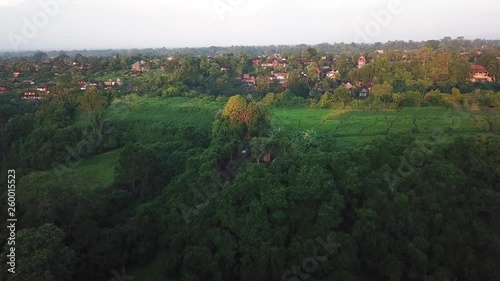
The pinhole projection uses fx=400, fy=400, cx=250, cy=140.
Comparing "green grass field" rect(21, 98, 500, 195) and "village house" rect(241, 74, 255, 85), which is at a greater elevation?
Result: "village house" rect(241, 74, 255, 85)

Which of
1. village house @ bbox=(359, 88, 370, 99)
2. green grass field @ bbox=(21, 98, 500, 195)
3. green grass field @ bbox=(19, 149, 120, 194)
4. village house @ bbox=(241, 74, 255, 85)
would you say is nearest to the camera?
green grass field @ bbox=(19, 149, 120, 194)

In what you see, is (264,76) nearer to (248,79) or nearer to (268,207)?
(248,79)

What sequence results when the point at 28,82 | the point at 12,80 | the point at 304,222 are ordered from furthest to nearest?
the point at 12,80, the point at 28,82, the point at 304,222

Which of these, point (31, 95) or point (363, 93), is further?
point (31, 95)

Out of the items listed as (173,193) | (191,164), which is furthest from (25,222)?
(191,164)

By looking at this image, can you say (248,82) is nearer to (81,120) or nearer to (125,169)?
(81,120)

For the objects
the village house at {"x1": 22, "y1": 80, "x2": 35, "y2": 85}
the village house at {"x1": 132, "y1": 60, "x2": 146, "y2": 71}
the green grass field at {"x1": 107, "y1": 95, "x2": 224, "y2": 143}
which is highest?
the village house at {"x1": 132, "y1": 60, "x2": 146, "y2": 71}

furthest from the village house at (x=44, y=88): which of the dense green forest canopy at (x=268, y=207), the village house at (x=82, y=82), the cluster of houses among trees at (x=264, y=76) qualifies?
the dense green forest canopy at (x=268, y=207)

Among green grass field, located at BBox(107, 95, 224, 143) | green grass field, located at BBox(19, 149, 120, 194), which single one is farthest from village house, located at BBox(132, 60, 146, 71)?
green grass field, located at BBox(19, 149, 120, 194)

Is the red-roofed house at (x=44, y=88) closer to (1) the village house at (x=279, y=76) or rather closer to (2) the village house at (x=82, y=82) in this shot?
(2) the village house at (x=82, y=82)

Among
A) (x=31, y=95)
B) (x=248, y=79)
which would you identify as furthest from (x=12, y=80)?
(x=248, y=79)

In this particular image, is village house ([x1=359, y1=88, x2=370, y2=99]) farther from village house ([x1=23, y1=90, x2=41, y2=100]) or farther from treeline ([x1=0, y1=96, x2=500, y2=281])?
village house ([x1=23, y1=90, x2=41, y2=100])
